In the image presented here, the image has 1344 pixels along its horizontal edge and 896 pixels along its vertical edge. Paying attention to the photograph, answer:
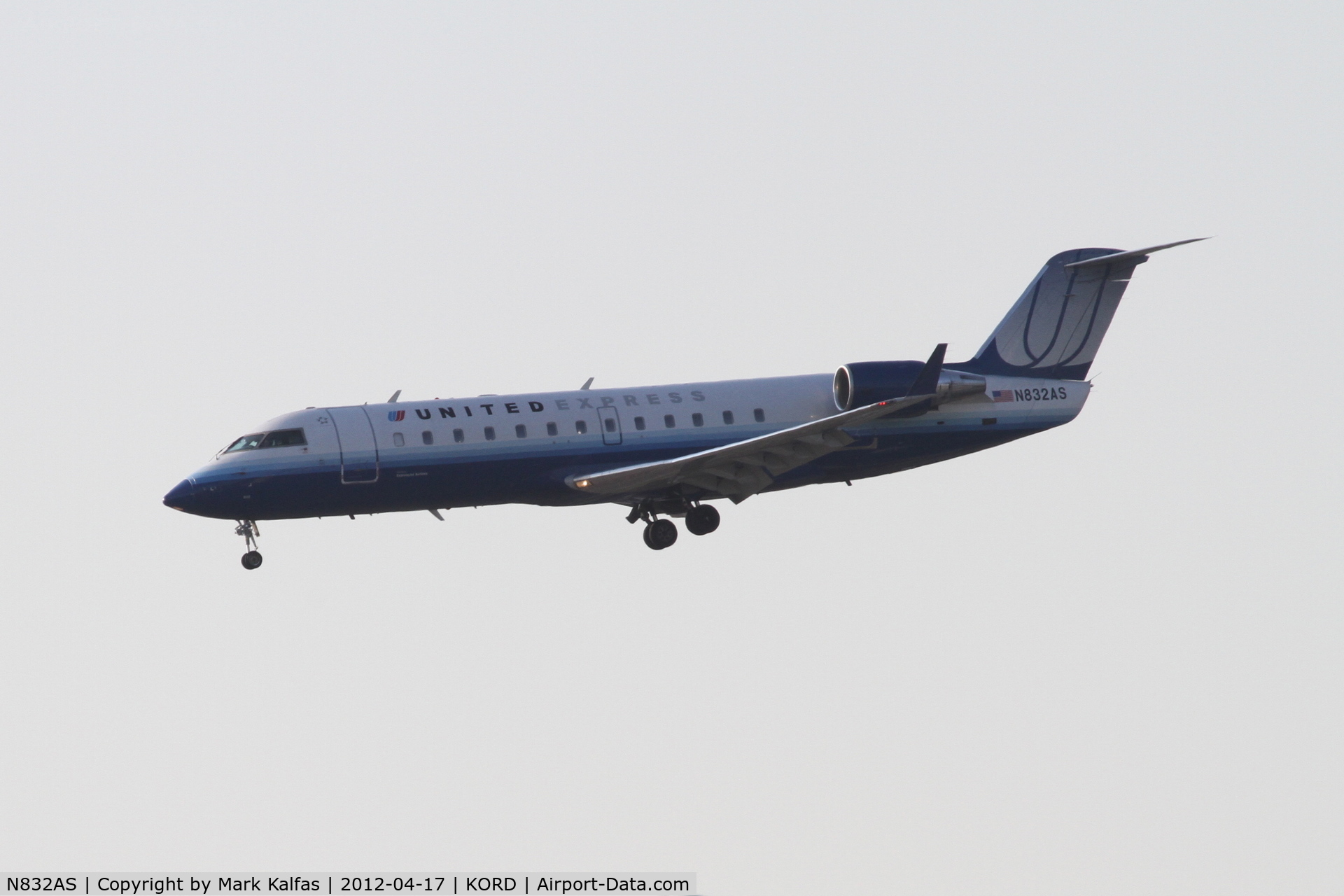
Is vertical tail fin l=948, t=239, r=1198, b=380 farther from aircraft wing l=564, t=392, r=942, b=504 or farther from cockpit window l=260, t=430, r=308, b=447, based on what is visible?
cockpit window l=260, t=430, r=308, b=447

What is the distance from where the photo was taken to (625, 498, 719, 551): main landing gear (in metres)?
44.3

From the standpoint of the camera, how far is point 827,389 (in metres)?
45.1

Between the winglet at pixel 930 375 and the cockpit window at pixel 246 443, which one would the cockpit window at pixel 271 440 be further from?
the winglet at pixel 930 375

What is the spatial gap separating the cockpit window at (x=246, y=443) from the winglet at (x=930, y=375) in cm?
1352

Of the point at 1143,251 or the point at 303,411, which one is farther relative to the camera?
the point at 1143,251

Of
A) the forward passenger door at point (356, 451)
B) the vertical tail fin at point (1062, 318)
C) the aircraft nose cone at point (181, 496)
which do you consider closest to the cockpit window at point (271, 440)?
the forward passenger door at point (356, 451)

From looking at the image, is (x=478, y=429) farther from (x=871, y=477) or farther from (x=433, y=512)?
(x=871, y=477)

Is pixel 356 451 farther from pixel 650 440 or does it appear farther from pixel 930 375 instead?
pixel 930 375

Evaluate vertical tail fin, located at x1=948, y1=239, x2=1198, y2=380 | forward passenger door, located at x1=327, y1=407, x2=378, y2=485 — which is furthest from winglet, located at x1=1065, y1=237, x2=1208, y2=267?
forward passenger door, located at x1=327, y1=407, x2=378, y2=485

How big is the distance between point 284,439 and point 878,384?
12622 millimetres

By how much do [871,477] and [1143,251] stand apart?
328 inches

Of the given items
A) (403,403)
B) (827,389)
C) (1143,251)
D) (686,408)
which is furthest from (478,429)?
(1143,251)

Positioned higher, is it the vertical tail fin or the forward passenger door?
the vertical tail fin

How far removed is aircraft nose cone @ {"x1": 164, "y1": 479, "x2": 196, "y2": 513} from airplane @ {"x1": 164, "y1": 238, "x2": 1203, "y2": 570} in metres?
0.03
